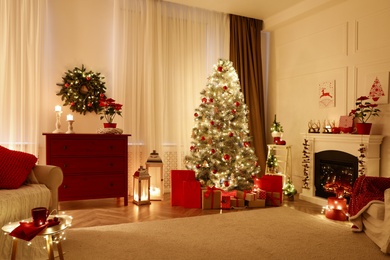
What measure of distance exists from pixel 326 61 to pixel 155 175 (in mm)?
3469

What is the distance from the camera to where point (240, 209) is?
4.60m

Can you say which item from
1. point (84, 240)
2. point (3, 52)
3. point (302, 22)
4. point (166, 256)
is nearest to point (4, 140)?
point (3, 52)

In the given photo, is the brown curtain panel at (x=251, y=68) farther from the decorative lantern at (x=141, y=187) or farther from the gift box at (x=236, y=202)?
the decorative lantern at (x=141, y=187)

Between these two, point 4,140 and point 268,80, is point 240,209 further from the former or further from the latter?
point 4,140

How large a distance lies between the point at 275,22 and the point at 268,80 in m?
1.18

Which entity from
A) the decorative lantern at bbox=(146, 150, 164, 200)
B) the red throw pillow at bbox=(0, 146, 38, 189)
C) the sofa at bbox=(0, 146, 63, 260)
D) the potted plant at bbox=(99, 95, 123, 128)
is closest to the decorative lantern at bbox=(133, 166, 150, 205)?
the decorative lantern at bbox=(146, 150, 164, 200)

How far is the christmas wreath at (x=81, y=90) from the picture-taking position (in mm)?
4958

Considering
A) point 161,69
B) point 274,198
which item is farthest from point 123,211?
point 161,69

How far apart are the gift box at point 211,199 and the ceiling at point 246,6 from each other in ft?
11.2

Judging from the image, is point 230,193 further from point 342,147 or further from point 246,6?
point 246,6

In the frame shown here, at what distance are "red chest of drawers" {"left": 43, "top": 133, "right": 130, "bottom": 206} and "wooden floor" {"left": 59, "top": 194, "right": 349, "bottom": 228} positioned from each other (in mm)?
194

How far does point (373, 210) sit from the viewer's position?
3172mm

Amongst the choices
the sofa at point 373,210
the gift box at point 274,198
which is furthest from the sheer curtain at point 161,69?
the sofa at point 373,210

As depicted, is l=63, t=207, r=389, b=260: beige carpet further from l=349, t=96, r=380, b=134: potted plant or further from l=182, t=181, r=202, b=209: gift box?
l=349, t=96, r=380, b=134: potted plant
